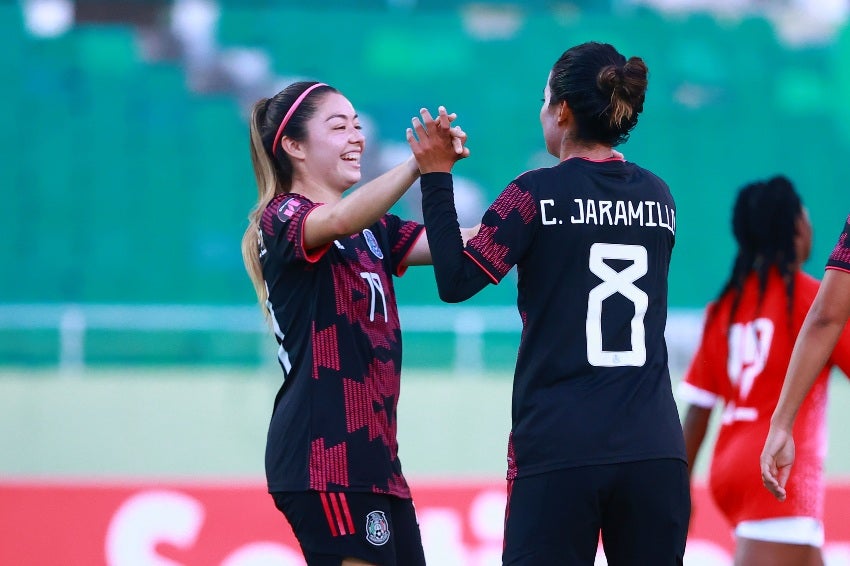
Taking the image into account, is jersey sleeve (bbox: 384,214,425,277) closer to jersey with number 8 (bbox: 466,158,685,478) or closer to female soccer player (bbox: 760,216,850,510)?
jersey with number 8 (bbox: 466,158,685,478)

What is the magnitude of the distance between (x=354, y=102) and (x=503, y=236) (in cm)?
1256

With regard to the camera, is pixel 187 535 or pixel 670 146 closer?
pixel 187 535

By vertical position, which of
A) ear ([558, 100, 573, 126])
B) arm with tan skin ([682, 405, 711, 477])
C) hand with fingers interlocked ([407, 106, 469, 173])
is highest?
ear ([558, 100, 573, 126])

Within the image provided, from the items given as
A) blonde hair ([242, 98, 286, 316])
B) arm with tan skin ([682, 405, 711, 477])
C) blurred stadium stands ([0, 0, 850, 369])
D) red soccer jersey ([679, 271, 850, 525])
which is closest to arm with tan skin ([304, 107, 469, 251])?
blonde hair ([242, 98, 286, 316])

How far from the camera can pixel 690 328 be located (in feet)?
39.6

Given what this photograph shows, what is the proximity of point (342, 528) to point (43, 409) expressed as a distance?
388 inches

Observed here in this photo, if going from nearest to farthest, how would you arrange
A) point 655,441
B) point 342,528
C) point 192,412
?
point 655,441 → point 342,528 → point 192,412

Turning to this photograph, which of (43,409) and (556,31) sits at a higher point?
(556,31)

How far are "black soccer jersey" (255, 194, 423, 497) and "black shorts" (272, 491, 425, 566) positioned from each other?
1.2 inches

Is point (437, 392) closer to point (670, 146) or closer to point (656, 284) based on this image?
point (670, 146)

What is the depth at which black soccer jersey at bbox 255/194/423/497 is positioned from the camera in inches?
120

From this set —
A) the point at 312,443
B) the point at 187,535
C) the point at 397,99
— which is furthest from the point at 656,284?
the point at 397,99

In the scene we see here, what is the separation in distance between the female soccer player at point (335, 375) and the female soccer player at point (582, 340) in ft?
0.80

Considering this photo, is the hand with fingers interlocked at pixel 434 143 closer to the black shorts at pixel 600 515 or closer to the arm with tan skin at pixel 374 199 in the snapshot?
the arm with tan skin at pixel 374 199
